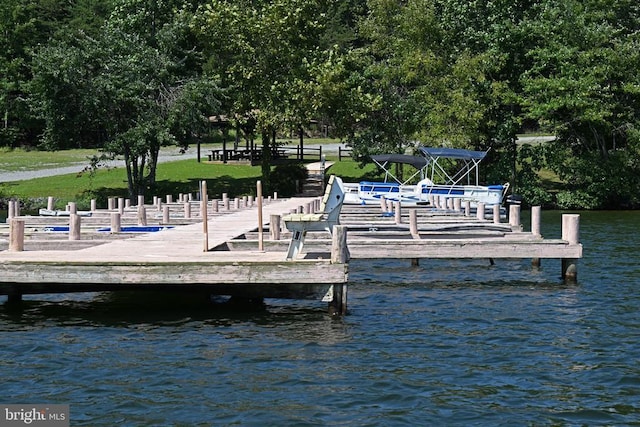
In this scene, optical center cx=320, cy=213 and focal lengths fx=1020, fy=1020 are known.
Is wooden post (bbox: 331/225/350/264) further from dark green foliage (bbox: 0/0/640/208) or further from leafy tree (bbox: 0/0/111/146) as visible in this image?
leafy tree (bbox: 0/0/111/146)

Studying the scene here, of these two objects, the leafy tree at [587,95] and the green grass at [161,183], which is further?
the green grass at [161,183]

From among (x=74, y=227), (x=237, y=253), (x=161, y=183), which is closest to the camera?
(x=237, y=253)

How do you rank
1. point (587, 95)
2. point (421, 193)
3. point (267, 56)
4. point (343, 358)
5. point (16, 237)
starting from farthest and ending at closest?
1. point (267, 56)
2. point (587, 95)
3. point (421, 193)
4. point (16, 237)
5. point (343, 358)

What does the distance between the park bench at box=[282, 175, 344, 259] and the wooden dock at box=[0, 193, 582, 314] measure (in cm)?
36

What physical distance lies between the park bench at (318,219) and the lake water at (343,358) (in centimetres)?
169

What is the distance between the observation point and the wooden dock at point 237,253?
19.0 meters

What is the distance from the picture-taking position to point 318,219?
773 inches

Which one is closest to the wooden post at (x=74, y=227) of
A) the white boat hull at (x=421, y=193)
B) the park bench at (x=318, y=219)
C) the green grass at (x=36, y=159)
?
the park bench at (x=318, y=219)

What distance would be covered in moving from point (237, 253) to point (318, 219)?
8.19ft

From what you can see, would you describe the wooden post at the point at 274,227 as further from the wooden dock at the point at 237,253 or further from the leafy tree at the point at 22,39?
the leafy tree at the point at 22,39

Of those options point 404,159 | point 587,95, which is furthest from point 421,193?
point 587,95

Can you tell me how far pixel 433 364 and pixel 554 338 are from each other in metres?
3.35

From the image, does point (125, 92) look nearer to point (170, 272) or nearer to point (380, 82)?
point (380, 82)

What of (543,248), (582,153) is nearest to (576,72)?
(582,153)
